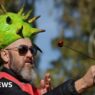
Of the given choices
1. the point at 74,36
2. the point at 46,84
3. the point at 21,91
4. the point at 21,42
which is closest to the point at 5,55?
the point at 21,42

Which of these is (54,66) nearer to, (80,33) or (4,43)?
(80,33)

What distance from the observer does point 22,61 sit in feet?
24.6

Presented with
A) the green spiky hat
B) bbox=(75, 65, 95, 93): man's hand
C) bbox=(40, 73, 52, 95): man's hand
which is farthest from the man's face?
bbox=(75, 65, 95, 93): man's hand

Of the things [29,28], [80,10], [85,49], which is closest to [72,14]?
[80,10]

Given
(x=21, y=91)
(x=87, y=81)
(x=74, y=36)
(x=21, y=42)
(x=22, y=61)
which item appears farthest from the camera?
(x=74, y=36)

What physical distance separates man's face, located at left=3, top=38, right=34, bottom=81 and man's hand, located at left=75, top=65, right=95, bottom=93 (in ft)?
3.25

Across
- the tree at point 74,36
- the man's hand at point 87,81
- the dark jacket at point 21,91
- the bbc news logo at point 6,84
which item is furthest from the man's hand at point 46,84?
the tree at point 74,36

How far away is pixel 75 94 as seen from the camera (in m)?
6.70

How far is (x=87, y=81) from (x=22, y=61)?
1167 millimetres

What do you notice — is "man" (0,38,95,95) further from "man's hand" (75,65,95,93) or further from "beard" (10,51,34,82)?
"man's hand" (75,65,95,93)

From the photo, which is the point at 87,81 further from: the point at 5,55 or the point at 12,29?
the point at 12,29

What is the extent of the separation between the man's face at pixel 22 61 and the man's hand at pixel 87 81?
3.25 ft

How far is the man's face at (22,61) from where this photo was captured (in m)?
7.48

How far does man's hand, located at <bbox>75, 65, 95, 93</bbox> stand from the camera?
6.48 m
